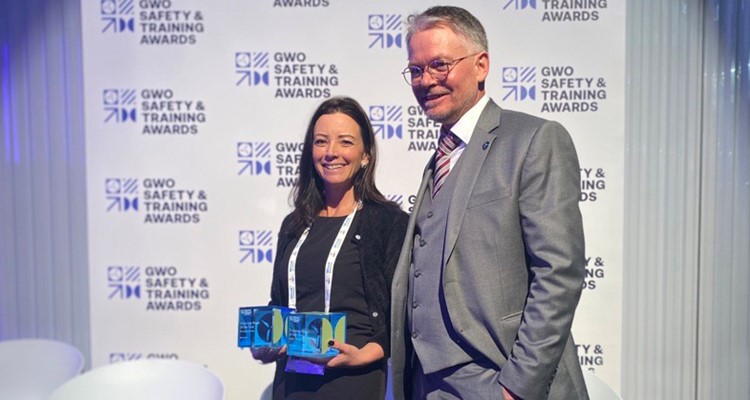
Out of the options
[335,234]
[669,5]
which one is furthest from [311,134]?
[669,5]

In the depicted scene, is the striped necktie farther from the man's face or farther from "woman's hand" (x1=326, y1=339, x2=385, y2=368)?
"woman's hand" (x1=326, y1=339, x2=385, y2=368)

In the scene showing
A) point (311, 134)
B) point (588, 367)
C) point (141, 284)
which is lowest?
point (588, 367)

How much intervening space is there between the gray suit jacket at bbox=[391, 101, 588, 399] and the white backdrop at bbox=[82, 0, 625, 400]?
53.3 inches

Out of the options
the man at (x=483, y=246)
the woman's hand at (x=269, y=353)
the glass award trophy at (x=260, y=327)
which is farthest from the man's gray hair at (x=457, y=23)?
the woman's hand at (x=269, y=353)

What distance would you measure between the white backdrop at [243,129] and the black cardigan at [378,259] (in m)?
0.83

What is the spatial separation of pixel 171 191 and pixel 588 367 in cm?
258

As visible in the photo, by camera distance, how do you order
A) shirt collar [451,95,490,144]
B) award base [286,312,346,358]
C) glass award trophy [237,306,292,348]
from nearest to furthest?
shirt collar [451,95,490,144], award base [286,312,346,358], glass award trophy [237,306,292,348]

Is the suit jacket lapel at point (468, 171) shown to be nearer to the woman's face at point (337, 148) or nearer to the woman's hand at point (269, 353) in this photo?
the woman's face at point (337, 148)

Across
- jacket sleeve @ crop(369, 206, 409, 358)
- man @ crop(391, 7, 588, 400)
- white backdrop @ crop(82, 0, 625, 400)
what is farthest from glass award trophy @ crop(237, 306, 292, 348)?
white backdrop @ crop(82, 0, 625, 400)

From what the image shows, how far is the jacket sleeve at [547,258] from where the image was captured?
1.61m

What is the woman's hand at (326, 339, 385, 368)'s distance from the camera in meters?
2.10

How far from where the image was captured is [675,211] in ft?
10.1

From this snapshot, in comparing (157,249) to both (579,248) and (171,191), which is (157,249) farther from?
(579,248)

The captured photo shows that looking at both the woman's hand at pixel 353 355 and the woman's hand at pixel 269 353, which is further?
the woman's hand at pixel 269 353
